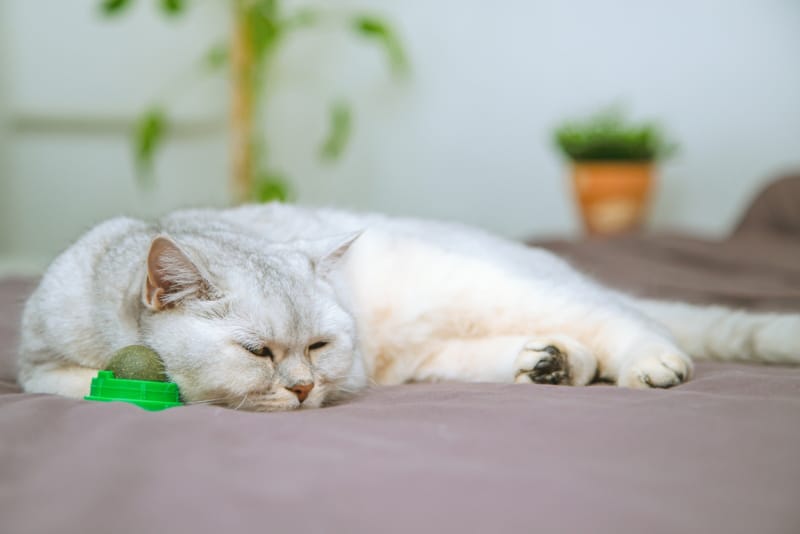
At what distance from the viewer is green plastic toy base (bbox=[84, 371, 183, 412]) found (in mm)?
1365

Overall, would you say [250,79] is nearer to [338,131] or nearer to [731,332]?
[338,131]

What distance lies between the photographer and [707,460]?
3.38ft

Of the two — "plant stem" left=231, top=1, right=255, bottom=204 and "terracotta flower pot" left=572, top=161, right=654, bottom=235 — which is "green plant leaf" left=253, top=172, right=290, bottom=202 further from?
"terracotta flower pot" left=572, top=161, right=654, bottom=235

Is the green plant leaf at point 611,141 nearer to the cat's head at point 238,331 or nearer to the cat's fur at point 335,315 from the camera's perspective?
the cat's fur at point 335,315

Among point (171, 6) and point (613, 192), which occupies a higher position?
point (171, 6)

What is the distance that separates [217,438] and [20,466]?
0.87 feet

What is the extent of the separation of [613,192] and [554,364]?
2336mm

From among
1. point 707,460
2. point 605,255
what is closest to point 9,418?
point 707,460

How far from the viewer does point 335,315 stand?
5.22ft

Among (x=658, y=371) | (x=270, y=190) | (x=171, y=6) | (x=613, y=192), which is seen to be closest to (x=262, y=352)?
(x=658, y=371)

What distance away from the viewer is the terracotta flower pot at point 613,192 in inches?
148


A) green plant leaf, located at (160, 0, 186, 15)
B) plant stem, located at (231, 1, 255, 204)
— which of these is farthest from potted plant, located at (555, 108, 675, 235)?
green plant leaf, located at (160, 0, 186, 15)

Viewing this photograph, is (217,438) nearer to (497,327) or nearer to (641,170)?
(497,327)

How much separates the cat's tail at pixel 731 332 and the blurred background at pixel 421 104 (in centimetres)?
225
